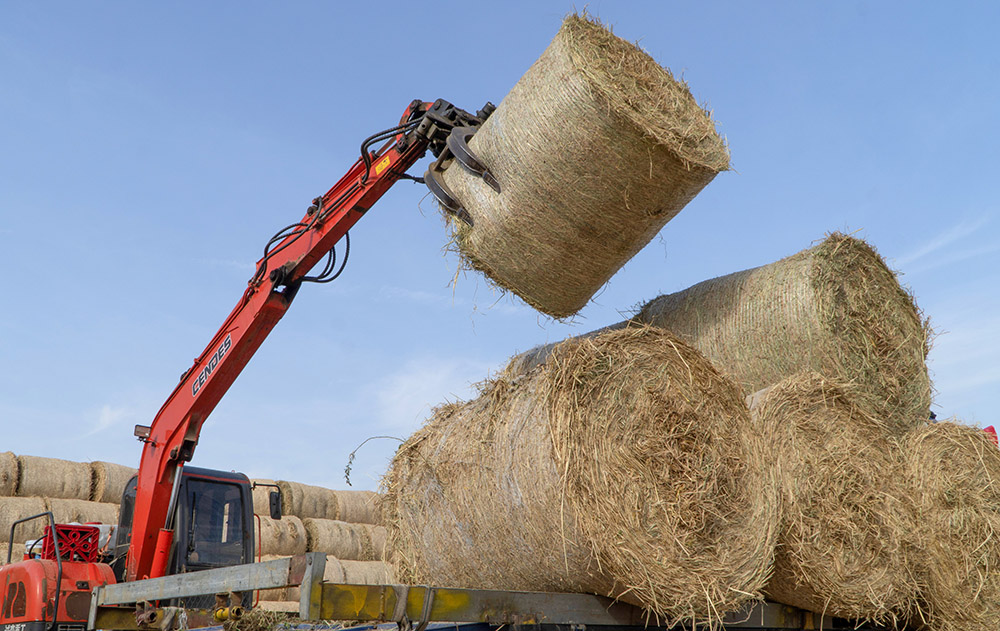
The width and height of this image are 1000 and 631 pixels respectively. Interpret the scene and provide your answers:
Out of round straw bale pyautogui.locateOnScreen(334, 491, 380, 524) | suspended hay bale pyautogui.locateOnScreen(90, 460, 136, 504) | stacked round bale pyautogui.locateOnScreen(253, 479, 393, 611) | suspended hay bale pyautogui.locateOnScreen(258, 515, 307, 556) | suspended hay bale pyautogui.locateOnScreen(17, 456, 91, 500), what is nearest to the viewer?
suspended hay bale pyautogui.locateOnScreen(17, 456, 91, 500)

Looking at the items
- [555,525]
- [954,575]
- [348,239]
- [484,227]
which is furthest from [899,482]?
[348,239]

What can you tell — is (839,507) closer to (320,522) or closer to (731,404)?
(731,404)

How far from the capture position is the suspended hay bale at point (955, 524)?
450cm

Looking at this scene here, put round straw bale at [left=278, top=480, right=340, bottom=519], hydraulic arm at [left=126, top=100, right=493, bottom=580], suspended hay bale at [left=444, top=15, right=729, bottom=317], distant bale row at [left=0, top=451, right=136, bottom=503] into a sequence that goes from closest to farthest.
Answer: suspended hay bale at [left=444, top=15, right=729, bottom=317] → hydraulic arm at [left=126, top=100, right=493, bottom=580] → distant bale row at [left=0, top=451, right=136, bottom=503] → round straw bale at [left=278, top=480, right=340, bottom=519]

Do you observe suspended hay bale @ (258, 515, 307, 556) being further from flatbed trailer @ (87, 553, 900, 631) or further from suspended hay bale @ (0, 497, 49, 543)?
flatbed trailer @ (87, 553, 900, 631)

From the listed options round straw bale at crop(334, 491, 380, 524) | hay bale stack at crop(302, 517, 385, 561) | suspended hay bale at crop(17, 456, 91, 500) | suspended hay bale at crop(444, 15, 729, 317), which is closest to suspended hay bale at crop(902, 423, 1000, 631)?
suspended hay bale at crop(444, 15, 729, 317)

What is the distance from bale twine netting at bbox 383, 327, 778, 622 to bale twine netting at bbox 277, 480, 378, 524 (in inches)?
355

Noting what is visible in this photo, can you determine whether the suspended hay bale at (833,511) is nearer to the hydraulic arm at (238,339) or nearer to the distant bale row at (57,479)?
the hydraulic arm at (238,339)

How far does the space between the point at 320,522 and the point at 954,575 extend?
982 centimetres

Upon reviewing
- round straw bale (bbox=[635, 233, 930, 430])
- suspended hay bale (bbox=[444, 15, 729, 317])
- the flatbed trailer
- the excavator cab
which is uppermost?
suspended hay bale (bbox=[444, 15, 729, 317])

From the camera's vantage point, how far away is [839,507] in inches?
164

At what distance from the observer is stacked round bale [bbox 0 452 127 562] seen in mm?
9602

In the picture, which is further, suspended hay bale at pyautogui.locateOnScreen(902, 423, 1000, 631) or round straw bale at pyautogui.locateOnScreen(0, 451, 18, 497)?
round straw bale at pyautogui.locateOnScreen(0, 451, 18, 497)

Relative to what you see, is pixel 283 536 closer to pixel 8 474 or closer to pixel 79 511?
pixel 79 511
